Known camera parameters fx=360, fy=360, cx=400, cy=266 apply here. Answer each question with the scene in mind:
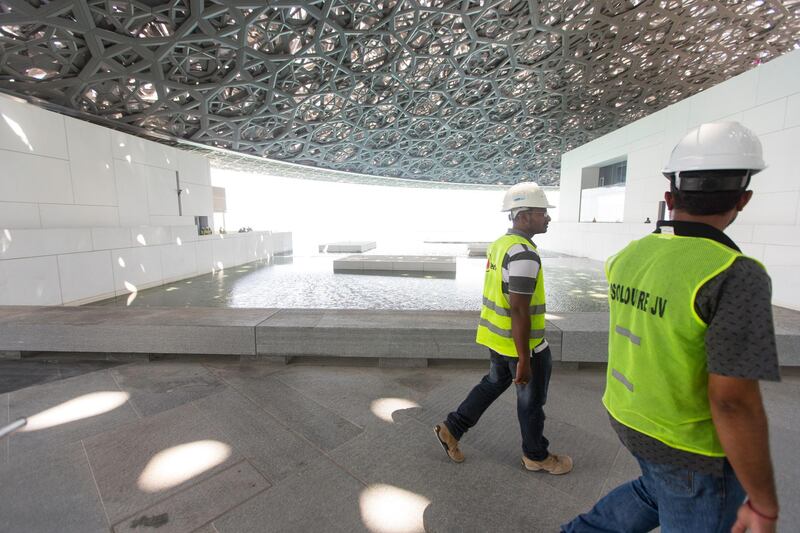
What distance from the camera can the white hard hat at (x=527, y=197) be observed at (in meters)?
2.46

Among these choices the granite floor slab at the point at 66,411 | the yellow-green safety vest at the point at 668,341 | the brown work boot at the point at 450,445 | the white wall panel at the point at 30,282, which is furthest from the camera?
the white wall panel at the point at 30,282

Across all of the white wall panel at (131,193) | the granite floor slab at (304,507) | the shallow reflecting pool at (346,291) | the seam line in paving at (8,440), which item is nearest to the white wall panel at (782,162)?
the shallow reflecting pool at (346,291)

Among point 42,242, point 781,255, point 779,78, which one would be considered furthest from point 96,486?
point 779,78

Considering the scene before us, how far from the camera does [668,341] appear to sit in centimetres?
115

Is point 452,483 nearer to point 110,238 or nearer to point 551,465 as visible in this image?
point 551,465

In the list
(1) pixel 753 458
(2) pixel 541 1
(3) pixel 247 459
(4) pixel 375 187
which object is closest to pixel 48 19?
(3) pixel 247 459

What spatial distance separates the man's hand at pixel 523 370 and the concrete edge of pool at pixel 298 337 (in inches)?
70.1

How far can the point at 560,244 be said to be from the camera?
20797mm

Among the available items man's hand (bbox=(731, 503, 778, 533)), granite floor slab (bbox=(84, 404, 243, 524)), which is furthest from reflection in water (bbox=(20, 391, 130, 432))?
man's hand (bbox=(731, 503, 778, 533))

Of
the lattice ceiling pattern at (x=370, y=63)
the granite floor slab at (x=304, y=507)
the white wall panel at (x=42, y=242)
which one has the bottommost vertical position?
the granite floor slab at (x=304, y=507)

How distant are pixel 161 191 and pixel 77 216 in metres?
3.63

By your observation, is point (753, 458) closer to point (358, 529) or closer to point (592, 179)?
point (358, 529)

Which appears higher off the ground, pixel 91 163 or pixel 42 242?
pixel 91 163

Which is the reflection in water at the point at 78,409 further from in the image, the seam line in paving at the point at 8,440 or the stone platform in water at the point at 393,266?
the stone platform in water at the point at 393,266
